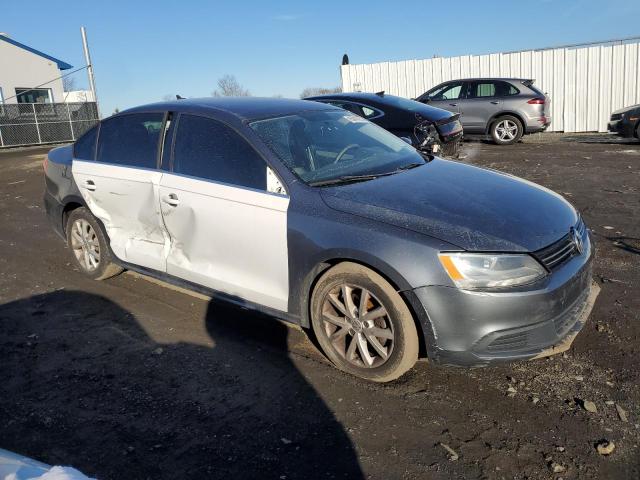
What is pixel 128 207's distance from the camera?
15.1 feet

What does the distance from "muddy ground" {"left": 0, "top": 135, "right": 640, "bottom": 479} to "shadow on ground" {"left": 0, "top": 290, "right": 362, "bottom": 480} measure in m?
0.01

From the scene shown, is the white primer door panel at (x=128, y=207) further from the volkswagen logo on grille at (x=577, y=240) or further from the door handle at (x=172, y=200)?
the volkswagen logo on grille at (x=577, y=240)

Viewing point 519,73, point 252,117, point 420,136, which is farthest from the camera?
point 519,73

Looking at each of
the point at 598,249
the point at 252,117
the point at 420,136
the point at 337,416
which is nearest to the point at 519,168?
the point at 420,136

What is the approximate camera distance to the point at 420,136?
28.8 ft

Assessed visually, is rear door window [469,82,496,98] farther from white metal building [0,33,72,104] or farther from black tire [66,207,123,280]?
white metal building [0,33,72,104]

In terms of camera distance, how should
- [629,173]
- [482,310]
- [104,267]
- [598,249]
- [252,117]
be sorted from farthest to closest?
[629,173]
[598,249]
[104,267]
[252,117]
[482,310]

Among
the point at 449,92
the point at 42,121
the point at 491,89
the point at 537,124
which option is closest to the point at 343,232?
the point at 537,124

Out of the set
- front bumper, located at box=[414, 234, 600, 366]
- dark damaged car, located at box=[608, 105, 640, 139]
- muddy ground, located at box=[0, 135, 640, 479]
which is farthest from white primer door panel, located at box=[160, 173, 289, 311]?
dark damaged car, located at box=[608, 105, 640, 139]

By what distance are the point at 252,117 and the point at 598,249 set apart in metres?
3.69

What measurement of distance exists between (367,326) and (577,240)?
1.39 m

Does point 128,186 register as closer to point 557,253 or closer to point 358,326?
point 358,326

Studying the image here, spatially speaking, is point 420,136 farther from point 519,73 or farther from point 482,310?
point 519,73

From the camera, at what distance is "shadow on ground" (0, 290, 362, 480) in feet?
8.98
